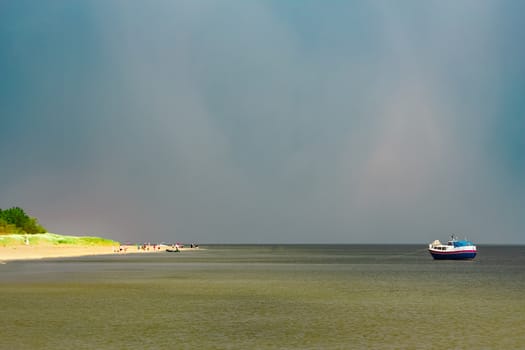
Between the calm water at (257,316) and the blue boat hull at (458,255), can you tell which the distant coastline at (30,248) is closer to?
the calm water at (257,316)

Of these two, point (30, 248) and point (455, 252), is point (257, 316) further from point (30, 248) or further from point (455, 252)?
point (30, 248)

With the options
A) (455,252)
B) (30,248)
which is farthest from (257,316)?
(30,248)

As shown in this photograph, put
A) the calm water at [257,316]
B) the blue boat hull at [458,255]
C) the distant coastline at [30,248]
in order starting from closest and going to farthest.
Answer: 1. the calm water at [257,316]
2. the blue boat hull at [458,255]
3. the distant coastline at [30,248]

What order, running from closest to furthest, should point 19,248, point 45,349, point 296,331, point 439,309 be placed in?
point 45,349
point 296,331
point 439,309
point 19,248

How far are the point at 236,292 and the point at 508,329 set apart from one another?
2925 centimetres

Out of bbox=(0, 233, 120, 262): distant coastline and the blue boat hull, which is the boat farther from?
bbox=(0, 233, 120, 262): distant coastline

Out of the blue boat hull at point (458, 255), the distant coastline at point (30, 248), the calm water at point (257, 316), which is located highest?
the distant coastline at point (30, 248)

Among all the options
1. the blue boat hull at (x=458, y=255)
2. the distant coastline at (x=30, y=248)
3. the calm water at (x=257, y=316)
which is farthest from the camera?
the distant coastline at (x=30, y=248)

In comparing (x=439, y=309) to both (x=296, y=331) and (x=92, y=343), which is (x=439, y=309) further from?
(x=92, y=343)

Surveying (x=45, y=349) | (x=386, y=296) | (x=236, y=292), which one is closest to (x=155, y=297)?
(x=236, y=292)

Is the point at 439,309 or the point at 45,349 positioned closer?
the point at 45,349

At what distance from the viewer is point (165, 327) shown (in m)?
36.2

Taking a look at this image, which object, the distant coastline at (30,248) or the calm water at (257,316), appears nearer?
the calm water at (257,316)

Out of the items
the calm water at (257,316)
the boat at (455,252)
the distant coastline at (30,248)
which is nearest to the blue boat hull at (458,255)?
the boat at (455,252)
